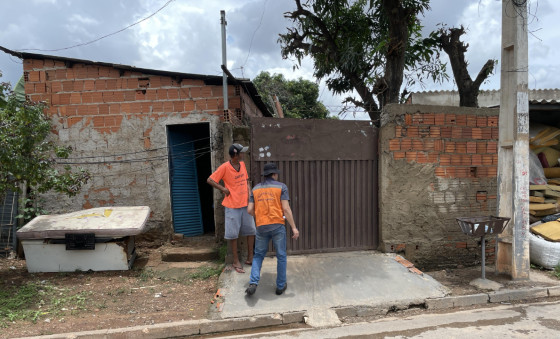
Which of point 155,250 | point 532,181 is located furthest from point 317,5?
point 155,250

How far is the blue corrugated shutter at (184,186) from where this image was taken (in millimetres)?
6348

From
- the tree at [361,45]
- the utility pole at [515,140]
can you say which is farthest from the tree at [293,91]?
the utility pole at [515,140]

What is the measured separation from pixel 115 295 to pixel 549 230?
22.1ft

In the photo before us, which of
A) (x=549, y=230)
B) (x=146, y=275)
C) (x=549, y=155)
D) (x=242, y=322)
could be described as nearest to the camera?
(x=242, y=322)

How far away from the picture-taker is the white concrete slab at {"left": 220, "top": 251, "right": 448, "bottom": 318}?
3904mm

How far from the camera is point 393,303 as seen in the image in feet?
13.0

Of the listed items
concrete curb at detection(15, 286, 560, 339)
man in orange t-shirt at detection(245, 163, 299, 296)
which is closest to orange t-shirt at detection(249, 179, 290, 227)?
man in orange t-shirt at detection(245, 163, 299, 296)

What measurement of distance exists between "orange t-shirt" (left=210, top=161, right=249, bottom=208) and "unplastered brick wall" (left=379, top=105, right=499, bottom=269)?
217 centimetres

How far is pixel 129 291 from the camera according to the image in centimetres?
457

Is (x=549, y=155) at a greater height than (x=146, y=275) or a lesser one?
greater

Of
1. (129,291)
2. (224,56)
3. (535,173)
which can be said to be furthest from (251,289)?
(535,173)

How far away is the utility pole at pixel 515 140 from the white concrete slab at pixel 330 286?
1.41 meters

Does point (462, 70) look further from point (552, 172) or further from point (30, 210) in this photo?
point (30, 210)

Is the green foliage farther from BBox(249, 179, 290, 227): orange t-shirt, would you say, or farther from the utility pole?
the utility pole
